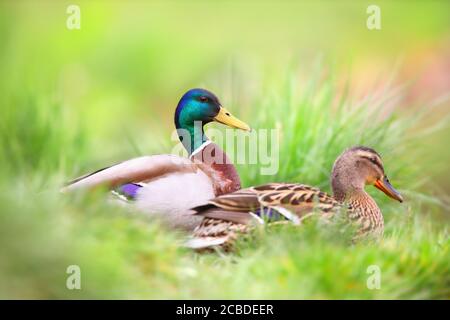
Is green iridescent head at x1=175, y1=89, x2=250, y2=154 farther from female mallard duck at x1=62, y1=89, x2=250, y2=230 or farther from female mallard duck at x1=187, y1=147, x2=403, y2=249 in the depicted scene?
female mallard duck at x1=187, y1=147, x2=403, y2=249

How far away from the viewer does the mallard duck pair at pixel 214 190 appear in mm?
5207

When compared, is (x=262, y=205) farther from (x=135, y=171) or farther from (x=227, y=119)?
(x=227, y=119)

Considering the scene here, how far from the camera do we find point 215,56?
33.5 feet

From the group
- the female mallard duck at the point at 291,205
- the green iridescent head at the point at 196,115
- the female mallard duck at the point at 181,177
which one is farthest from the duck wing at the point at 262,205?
the green iridescent head at the point at 196,115

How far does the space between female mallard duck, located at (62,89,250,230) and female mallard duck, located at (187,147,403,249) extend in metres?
0.24

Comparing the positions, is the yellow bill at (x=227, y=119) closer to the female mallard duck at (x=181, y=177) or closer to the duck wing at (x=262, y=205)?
the female mallard duck at (x=181, y=177)

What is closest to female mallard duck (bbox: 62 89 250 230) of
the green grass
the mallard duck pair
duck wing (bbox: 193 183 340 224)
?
the mallard duck pair

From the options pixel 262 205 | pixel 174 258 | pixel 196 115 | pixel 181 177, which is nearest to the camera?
pixel 174 258

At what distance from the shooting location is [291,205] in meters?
5.25

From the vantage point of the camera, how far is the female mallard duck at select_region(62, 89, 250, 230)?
5.52 metres

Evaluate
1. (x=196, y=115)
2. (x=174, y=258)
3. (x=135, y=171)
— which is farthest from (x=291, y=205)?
(x=196, y=115)

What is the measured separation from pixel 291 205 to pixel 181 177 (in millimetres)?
709

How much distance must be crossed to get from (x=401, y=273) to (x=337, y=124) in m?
1.76
